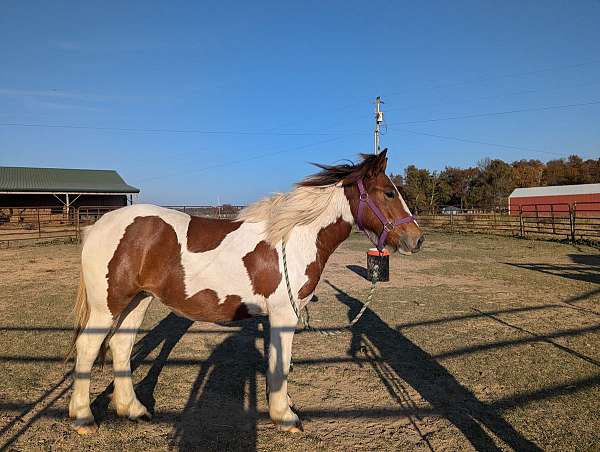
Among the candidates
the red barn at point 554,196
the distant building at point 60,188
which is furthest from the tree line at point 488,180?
the distant building at point 60,188

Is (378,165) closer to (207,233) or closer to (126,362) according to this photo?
(207,233)

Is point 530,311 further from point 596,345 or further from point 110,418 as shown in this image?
point 110,418

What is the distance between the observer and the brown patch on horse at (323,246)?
311cm

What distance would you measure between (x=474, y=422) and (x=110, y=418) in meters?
3.11

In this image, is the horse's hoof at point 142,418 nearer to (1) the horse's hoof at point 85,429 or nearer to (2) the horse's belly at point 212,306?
(1) the horse's hoof at point 85,429

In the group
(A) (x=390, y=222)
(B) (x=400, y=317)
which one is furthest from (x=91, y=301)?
(B) (x=400, y=317)

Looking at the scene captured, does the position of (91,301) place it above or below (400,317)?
above

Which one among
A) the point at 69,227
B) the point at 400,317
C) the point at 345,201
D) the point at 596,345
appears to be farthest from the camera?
the point at 69,227

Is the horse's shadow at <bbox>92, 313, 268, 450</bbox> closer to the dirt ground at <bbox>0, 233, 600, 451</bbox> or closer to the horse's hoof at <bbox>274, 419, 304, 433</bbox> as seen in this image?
the dirt ground at <bbox>0, 233, 600, 451</bbox>

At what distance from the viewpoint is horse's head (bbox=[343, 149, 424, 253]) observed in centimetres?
310

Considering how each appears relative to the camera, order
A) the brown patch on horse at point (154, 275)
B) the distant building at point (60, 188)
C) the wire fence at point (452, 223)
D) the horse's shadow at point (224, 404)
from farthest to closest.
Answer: the distant building at point (60, 188) < the wire fence at point (452, 223) < the brown patch on horse at point (154, 275) < the horse's shadow at point (224, 404)

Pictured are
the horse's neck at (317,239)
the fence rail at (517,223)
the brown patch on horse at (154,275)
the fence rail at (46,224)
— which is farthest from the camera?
the fence rail at (46,224)

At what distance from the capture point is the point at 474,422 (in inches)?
122

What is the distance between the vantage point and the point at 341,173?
10.8ft
